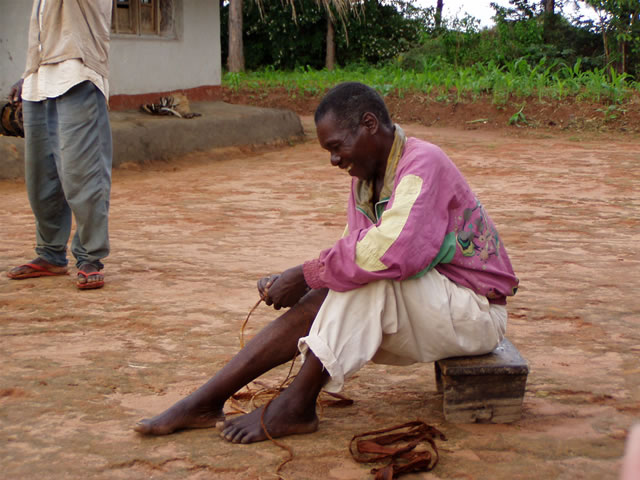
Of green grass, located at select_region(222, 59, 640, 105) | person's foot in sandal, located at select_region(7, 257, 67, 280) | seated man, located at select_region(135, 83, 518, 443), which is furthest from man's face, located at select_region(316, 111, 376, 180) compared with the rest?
green grass, located at select_region(222, 59, 640, 105)

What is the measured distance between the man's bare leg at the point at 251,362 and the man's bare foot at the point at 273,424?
0.33 ft

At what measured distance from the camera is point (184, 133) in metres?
9.14

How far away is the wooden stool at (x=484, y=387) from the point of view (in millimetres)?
2229

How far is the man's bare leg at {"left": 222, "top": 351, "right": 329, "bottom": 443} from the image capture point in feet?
7.24

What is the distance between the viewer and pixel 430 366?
2900 millimetres

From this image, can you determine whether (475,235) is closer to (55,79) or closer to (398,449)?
(398,449)

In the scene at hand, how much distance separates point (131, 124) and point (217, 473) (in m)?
7.09

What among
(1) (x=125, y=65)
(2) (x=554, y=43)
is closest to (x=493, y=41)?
(2) (x=554, y=43)

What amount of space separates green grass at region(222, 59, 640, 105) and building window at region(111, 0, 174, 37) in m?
4.83

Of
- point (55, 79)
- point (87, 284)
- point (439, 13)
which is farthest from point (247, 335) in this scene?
point (439, 13)

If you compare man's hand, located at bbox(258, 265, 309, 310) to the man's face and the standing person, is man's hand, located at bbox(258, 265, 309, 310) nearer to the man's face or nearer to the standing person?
the man's face

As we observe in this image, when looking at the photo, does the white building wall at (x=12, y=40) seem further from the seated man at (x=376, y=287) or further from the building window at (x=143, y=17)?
the seated man at (x=376, y=287)

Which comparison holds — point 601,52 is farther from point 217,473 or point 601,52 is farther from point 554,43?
point 217,473

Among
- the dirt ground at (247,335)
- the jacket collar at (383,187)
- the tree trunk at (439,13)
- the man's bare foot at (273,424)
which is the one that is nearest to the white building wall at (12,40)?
the dirt ground at (247,335)
